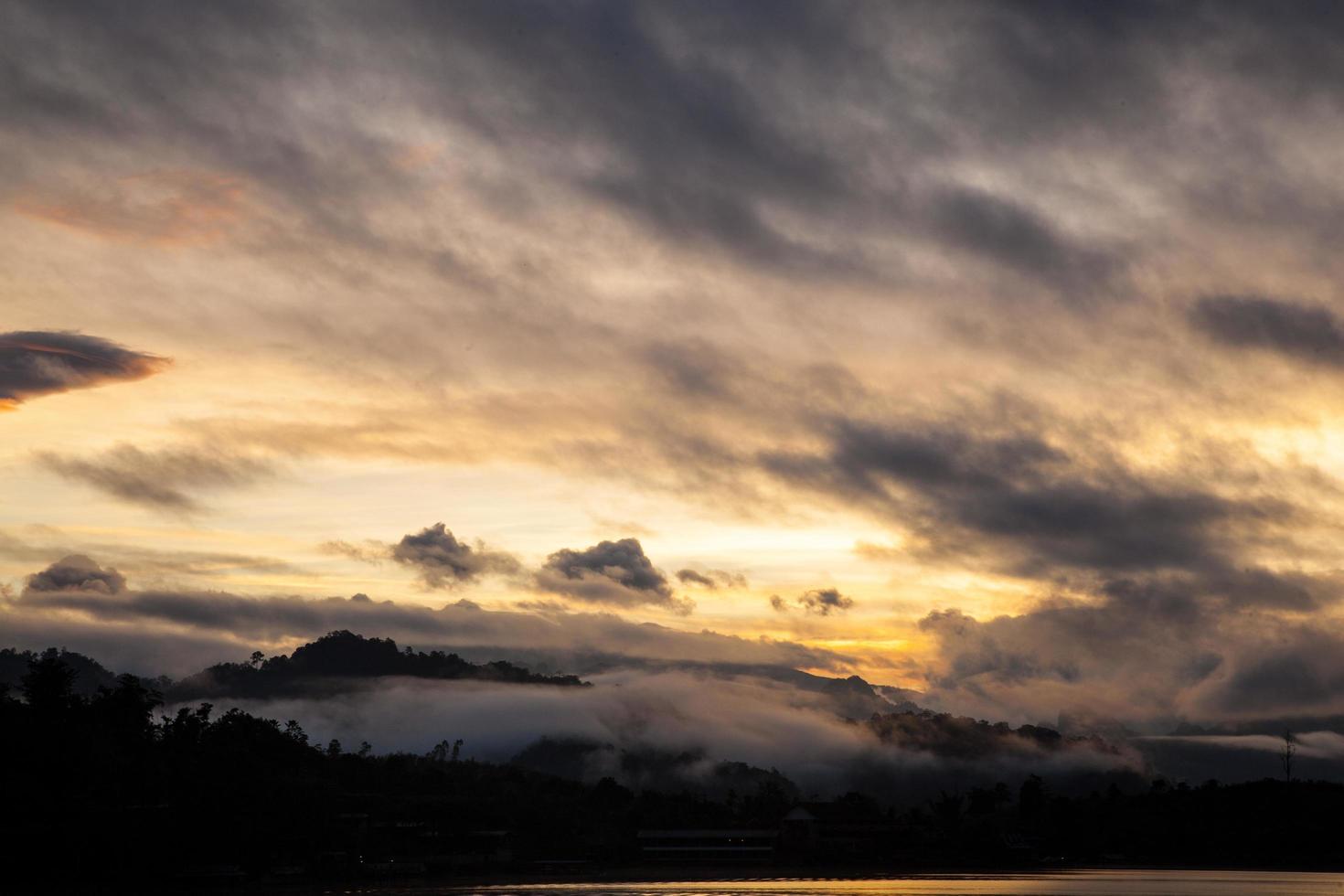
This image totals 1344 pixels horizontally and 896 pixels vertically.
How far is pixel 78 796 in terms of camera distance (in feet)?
538

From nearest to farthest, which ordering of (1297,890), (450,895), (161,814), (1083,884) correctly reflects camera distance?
1. (450,895)
2. (161,814)
3. (1297,890)
4. (1083,884)

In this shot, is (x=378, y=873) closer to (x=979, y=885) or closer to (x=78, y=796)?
(x=78, y=796)

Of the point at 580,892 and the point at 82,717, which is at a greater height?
the point at 82,717

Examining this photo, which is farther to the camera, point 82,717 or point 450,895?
point 82,717

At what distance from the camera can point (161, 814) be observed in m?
171

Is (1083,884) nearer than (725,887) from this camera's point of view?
No

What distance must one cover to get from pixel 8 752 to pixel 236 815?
99.8 ft

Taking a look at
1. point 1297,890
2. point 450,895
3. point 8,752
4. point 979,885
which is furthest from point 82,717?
point 1297,890

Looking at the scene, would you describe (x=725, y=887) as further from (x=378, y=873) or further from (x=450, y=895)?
(x=378, y=873)

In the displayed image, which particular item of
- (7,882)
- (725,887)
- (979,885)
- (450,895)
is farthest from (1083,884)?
(7,882)

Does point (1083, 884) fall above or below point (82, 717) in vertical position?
below

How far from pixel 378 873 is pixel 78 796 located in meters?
51.0

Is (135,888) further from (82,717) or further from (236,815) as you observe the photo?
(82,717)

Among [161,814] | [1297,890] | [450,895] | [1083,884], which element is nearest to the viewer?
[450,895]
